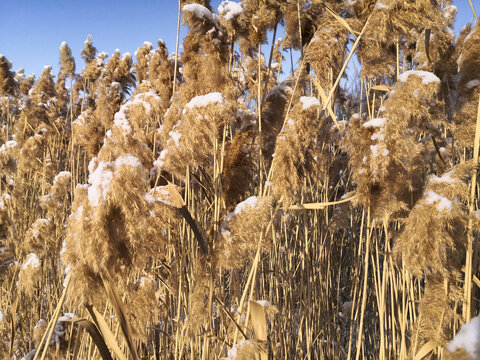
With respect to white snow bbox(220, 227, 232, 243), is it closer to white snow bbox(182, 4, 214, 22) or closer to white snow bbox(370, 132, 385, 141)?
white snow bbox(370, 132, 385, 141)

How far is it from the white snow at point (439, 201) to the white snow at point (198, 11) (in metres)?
1.13

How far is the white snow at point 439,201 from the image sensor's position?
1155 mm

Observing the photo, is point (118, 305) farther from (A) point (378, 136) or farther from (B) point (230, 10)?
(B) point (230, 10)

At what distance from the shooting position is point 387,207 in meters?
1.41

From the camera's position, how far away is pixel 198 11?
164cm

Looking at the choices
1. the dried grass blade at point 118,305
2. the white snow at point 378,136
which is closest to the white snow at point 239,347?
the dried grass blade at point 118,305

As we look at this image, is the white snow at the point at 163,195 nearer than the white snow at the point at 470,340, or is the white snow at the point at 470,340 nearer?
the white snow at the point at 470,340

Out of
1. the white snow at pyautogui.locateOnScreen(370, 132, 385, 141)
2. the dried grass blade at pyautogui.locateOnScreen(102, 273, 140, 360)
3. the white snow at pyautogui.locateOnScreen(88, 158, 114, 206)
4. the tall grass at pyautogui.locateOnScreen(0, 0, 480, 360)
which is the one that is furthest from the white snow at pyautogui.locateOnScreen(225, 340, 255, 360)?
the white snow at pyautogui.locateOnScreen(370, 132, 385, 141)

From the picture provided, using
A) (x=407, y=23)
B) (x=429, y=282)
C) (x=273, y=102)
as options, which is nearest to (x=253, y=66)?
(x=273, y=102)

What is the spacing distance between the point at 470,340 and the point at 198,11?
4.99 ft

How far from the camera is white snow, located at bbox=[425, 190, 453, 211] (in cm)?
116

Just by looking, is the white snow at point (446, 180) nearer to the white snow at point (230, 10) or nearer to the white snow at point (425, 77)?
the white snow at point (425, 77)

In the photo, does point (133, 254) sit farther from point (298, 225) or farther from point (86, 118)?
point (86, 118)

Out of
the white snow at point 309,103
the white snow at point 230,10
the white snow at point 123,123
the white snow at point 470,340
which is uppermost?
the white snow at point 230,10
